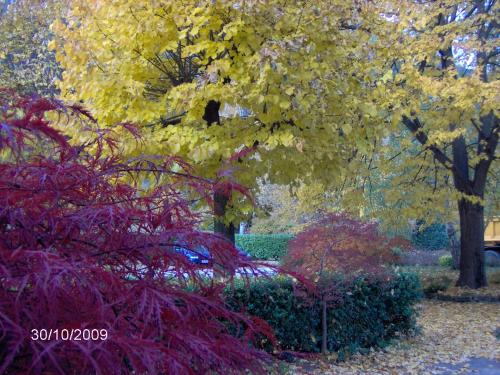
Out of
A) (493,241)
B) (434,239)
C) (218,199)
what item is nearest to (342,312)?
(218,199)

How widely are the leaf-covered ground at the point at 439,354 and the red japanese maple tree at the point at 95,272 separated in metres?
3.52

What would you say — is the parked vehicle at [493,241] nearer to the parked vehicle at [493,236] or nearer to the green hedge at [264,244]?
the parked vehicle at [493,236]

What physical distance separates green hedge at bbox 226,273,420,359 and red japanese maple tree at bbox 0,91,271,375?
12.2ft

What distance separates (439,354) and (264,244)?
20.4 meters

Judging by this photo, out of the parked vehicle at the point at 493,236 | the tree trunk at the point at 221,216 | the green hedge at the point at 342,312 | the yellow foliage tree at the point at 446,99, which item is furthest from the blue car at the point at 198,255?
the parked vehicle at the point at 493,236

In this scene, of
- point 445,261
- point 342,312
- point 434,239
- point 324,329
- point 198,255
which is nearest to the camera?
point 198,255

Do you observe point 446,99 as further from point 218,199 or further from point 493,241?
point 493,241

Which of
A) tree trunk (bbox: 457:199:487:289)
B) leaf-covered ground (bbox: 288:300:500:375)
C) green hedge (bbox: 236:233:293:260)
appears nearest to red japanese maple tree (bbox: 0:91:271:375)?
leaf-covered ground (bbox: 288:300:500:375)

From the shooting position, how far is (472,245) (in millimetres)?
13383

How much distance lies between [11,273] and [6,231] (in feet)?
1.38

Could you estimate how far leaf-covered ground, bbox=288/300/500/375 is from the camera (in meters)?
6.63

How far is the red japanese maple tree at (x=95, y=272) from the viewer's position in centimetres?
168

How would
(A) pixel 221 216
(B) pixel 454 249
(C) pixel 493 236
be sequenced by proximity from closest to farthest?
1. (A) pixel 221 216
2. (B) pixel 454 249
3. (C) pixel 493 236

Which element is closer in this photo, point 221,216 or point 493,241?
point 221,216
